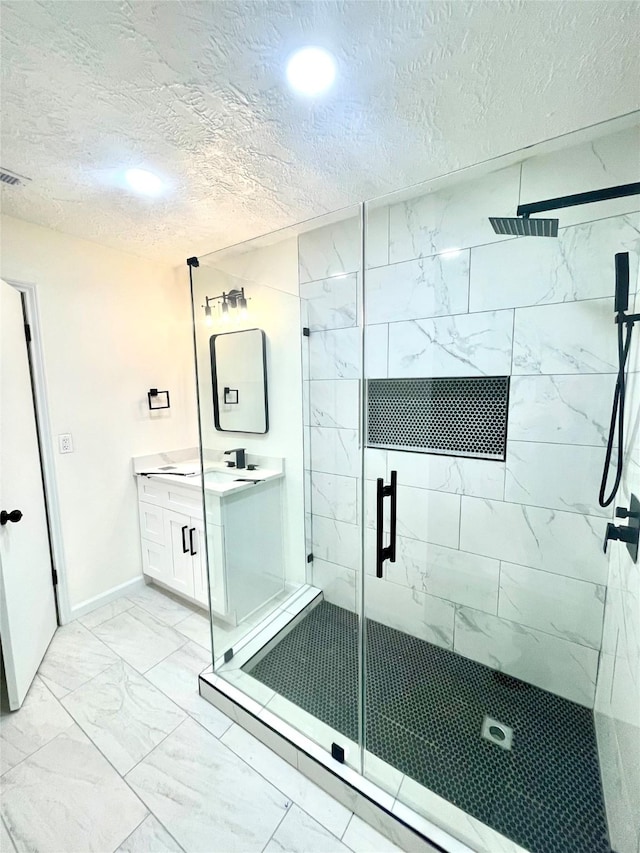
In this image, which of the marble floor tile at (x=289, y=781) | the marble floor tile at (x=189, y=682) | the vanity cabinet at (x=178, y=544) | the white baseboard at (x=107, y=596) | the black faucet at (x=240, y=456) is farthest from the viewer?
the black faucet at (x=240, y=456)

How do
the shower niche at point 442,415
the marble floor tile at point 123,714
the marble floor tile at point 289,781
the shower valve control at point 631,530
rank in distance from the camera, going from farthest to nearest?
the shower niche at point 442,415 → the marble floor tile at point 123,714 → the marble floor tile at point 289,781 → the shower valve control at point 631,530

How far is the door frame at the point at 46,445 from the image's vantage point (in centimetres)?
194

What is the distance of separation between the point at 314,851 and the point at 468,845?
0.49m

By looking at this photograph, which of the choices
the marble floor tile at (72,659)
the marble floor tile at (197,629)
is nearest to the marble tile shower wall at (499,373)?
the marble floor tile at (197,629)

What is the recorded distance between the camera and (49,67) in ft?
3.22

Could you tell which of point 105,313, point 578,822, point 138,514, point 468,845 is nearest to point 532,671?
point 578,822

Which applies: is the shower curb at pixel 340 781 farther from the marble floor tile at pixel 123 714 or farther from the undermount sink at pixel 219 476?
the undermount sink at pixel 219 476

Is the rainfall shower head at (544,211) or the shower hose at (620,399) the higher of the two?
the rainfall shower head at (544,211)

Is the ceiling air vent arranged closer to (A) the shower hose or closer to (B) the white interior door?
(B) the white interior door

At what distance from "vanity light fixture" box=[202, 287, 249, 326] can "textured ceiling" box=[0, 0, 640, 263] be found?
1.77 ft

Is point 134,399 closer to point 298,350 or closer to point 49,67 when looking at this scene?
point 298,350

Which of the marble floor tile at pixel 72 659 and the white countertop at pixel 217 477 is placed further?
the white countertop at pixel 217 477

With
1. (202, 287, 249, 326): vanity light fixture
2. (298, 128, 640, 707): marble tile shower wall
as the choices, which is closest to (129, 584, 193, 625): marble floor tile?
(298, 128, 640, 707): marble tile shower wall

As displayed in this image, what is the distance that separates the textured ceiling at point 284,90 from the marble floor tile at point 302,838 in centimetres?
247
